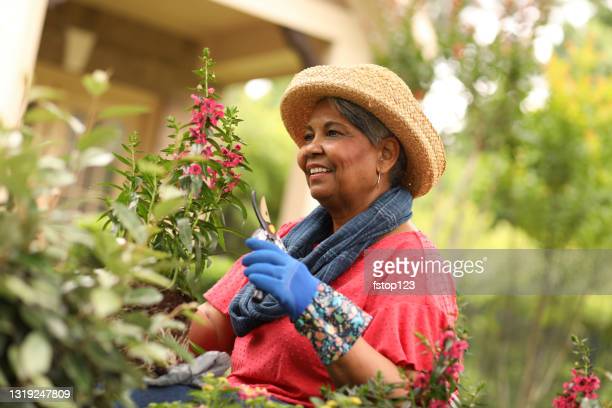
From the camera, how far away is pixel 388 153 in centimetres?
283

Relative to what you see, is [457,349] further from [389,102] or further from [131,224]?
[389,102]

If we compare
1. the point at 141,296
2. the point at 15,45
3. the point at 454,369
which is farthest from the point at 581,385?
the point at 15,45

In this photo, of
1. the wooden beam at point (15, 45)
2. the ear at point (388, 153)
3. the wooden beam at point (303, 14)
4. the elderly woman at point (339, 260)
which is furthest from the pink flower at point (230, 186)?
the wooden beam at point (303, 14)

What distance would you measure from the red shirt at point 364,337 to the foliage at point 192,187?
0.30 m

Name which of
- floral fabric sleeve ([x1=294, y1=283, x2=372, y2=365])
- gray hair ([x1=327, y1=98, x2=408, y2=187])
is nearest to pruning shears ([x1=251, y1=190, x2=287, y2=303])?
floral fabric sleeve ([x1=294, y1=283, x2=372, y2=365])

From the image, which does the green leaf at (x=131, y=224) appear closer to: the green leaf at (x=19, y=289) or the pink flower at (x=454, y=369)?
the green leaf at (x=19, y=289)

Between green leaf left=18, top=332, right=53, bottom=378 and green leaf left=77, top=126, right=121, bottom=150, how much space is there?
0.34m

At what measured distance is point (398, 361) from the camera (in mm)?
2301

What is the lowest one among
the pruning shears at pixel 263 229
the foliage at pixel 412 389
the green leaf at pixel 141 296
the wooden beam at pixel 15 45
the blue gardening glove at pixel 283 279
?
the foliage at pixel 412 389

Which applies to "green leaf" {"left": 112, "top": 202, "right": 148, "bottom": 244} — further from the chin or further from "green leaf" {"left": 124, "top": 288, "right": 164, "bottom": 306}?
the chin

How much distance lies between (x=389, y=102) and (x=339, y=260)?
19.0 inches

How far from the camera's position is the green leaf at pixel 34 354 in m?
1.40

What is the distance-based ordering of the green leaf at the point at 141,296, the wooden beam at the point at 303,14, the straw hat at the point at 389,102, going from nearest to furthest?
the green leaf at the point at 141,296, the straw hat at the point at 389,102, the wooden beam at the point at 303,14

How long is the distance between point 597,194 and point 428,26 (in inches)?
97.6
